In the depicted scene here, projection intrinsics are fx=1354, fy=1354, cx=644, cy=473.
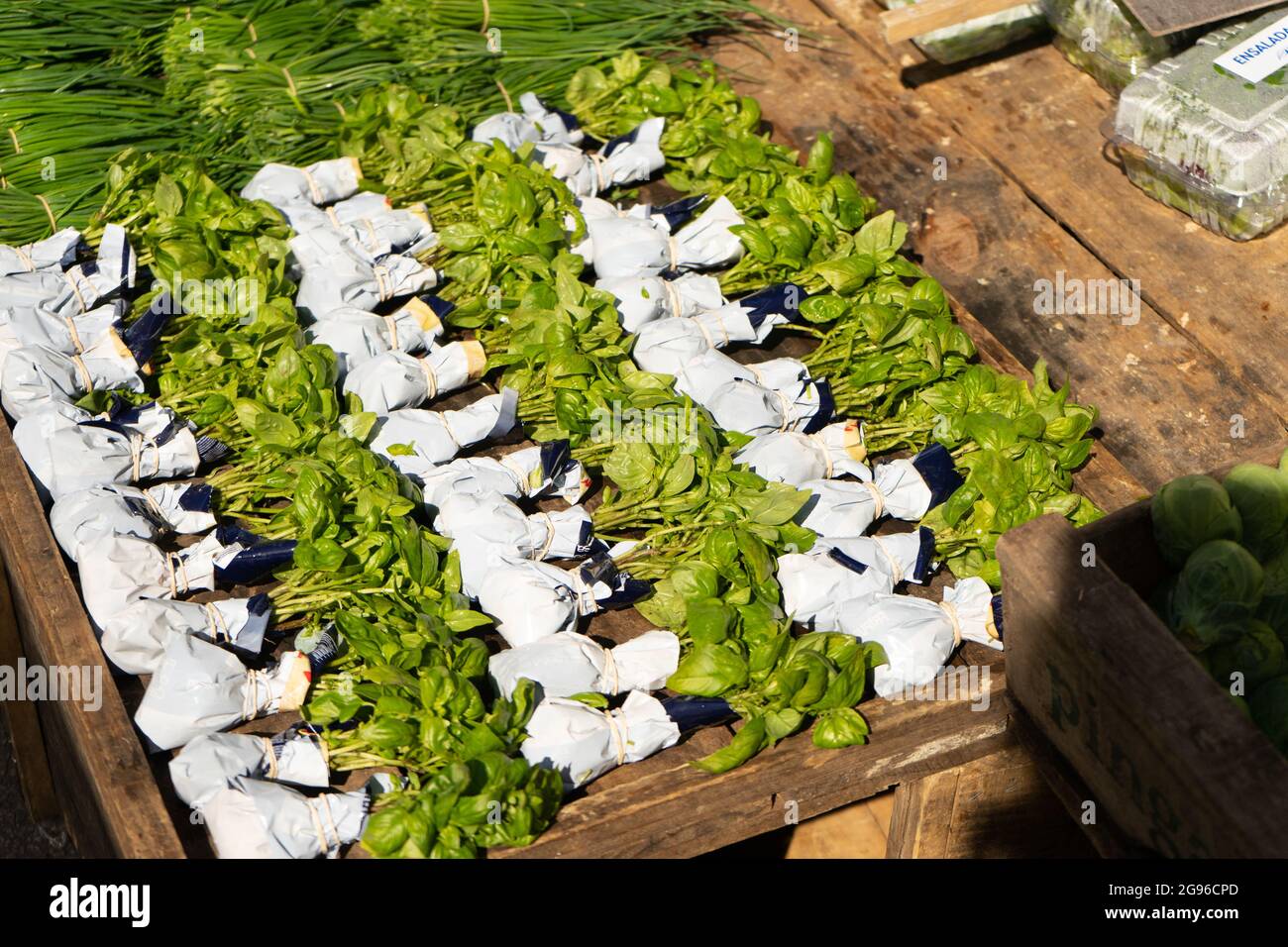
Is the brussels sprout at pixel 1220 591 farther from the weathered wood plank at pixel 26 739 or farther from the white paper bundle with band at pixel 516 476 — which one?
the weathered wood plank at pixel 26 739

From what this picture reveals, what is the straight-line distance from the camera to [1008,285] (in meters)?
2.68

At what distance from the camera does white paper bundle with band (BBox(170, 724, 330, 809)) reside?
1824mm

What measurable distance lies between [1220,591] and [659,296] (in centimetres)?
118

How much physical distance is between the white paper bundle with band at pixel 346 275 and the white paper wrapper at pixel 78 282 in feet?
1.03

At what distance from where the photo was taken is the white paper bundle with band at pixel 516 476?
7.27 feet

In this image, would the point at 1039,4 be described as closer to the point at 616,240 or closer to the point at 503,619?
the point at 616,240

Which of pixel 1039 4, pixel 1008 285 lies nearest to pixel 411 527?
pixel 1008 285

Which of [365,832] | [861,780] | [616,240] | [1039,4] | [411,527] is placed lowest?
[861,780]

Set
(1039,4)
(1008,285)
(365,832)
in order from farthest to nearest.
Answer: (1039,4) < (1008,285) < (365,832)

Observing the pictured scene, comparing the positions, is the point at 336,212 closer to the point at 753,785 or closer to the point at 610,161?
the point at 610,161

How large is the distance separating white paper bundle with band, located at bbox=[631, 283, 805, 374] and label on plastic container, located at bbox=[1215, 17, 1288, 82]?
0.95 meters

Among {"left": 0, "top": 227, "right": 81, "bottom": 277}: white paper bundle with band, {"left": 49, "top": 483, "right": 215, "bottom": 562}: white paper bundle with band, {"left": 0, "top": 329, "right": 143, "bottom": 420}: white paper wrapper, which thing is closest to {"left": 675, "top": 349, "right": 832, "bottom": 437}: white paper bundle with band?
{"left": 49, "top": 483, "right": 215, "bottom": 562}: white paper bundle with band

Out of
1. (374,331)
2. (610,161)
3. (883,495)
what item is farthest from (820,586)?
(610,161)

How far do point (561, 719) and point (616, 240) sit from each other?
1.08 meters
